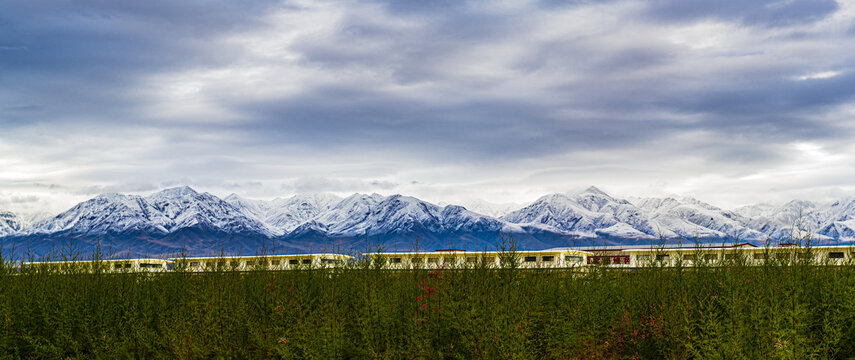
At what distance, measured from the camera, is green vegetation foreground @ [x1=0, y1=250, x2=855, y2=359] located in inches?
480

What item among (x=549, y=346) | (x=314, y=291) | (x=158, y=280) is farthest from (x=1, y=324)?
(x=549, y=346)

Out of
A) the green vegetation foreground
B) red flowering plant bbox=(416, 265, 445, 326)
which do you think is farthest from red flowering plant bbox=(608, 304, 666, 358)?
red flowering plant bbox=(416, 265, 445, 326)

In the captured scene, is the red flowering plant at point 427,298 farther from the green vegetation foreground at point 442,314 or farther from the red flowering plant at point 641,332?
the red flowering plant at point 641,332

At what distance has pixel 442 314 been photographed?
43.5 ft

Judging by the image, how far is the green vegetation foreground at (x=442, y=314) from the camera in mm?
12195

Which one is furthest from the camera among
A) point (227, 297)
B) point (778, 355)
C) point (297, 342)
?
point (227, 297)

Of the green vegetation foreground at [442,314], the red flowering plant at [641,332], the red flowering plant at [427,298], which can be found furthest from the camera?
the red flowering plant at [641,332]

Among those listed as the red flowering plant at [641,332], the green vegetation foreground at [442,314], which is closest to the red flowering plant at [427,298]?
the green vegetation foreground at [442,314]

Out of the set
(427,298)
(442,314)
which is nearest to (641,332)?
(442,314)

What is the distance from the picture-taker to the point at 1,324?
1491 cm

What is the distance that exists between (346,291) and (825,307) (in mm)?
11188

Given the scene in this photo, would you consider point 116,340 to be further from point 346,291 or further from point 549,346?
point 549,346

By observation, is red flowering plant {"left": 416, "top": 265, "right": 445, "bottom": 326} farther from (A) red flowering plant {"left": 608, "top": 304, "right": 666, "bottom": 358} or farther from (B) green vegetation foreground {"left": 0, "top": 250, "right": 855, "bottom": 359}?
(A) red flowering plant {"left": 608, "top": 304, "right": 666, "bottom": 358}

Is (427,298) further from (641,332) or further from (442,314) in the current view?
(641,332)
